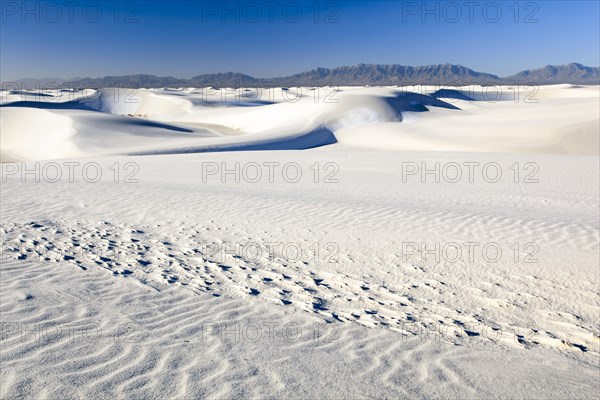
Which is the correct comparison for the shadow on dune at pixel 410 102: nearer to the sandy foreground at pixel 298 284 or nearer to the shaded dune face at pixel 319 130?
the shaded dune face at pixel 319 130

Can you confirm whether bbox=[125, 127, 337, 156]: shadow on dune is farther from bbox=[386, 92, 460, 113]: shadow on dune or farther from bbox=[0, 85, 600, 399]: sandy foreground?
bbox=[386, 92, 460, 113]: shadow on dune

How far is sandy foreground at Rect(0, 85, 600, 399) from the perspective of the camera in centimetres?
395

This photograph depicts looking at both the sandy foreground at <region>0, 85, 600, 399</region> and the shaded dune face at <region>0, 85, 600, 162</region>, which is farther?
the shaded dune face at <region>0, 85, 600, 162</region>

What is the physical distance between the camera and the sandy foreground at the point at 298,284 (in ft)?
13.0

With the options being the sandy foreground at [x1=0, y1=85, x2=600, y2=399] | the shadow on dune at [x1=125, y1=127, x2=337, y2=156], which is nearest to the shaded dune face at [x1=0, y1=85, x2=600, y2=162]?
the shadow on dune at [x1=125, y1=127, x2=337, y2=156]

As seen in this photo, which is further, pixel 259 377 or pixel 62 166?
pixel 62 166

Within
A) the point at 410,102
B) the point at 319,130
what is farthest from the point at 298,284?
the point at 410,102

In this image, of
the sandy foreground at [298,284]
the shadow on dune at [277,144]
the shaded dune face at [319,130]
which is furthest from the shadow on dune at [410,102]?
the sandy foreground at [298,284]

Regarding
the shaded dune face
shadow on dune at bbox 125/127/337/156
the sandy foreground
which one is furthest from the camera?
the shaded dune face

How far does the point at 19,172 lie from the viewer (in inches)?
568

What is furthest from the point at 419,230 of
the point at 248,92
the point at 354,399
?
the point at 248,92

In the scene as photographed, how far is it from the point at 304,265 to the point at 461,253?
7.87 feet

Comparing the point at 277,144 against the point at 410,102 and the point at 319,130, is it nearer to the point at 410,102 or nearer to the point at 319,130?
the point at 319,130

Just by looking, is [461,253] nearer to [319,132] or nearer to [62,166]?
[62,166]
